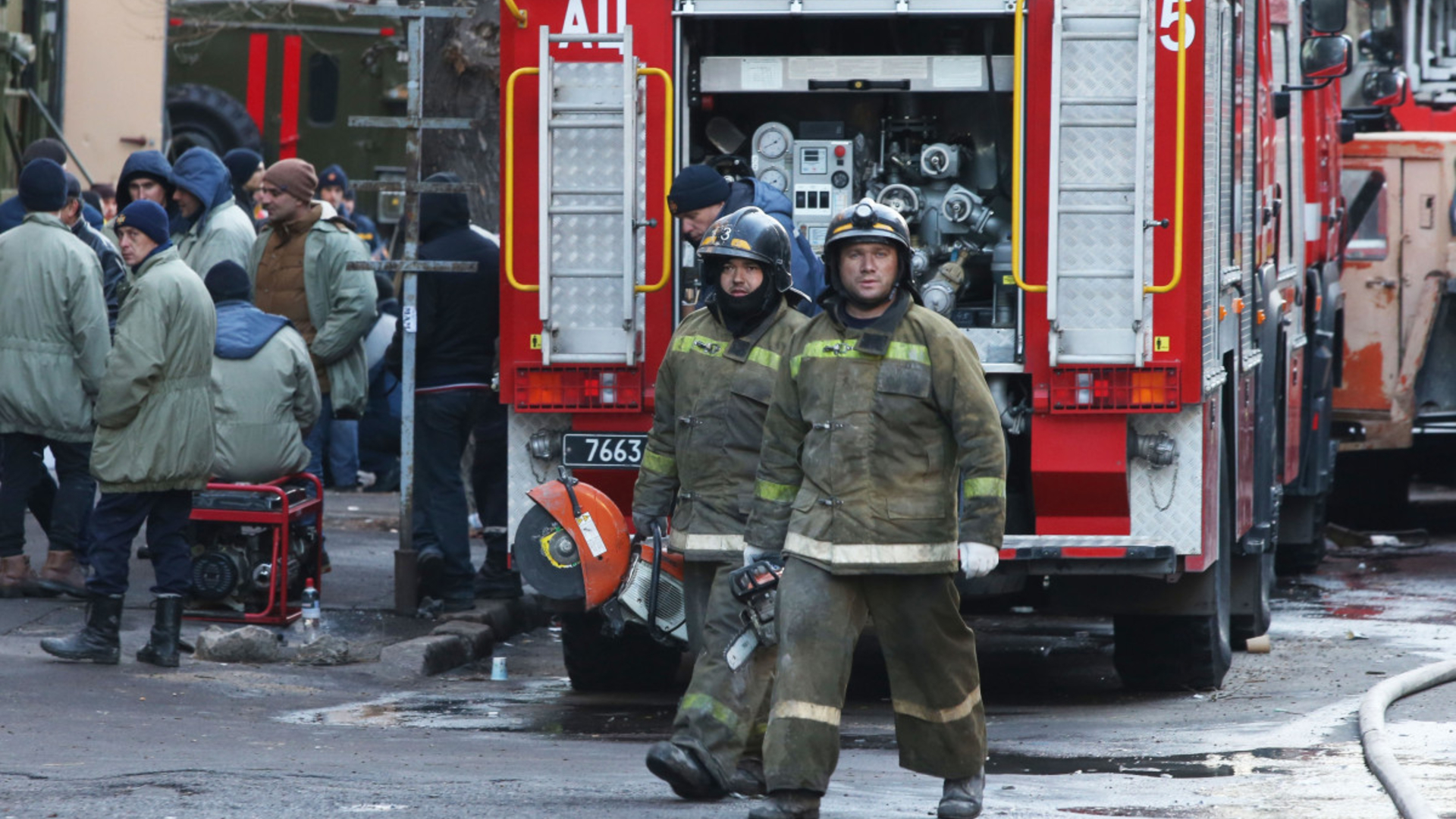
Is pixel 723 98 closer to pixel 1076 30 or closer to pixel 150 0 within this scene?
pixel 1076 30

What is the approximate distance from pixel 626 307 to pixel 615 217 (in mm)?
328

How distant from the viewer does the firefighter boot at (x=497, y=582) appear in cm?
1052

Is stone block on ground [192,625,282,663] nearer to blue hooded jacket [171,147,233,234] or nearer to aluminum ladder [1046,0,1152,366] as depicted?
blue hooded jacket [171,147,233,234]

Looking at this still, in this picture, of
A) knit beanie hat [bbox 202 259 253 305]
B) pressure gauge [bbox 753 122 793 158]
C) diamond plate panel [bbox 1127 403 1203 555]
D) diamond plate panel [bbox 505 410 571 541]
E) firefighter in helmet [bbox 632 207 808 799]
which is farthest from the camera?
knit beanie hat [bbox 202 259 253 305]

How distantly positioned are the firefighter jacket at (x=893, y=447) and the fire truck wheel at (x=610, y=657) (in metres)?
2.59

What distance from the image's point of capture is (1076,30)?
771 cm

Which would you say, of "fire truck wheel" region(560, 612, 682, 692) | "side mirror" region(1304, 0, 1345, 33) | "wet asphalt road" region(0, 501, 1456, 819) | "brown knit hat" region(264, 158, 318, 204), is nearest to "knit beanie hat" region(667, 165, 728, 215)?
"wet asphalt road" region(0, 501, 1456, 819)

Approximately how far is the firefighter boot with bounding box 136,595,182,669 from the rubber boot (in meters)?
0.13

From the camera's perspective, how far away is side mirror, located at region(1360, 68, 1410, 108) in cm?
1403

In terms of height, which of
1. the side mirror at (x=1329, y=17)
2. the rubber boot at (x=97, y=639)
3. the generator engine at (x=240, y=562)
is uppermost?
the side mirror at (x=1329, y=17)

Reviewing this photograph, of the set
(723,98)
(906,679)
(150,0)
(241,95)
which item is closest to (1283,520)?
(723,98)

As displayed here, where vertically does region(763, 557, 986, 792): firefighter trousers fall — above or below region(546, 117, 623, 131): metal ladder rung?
below

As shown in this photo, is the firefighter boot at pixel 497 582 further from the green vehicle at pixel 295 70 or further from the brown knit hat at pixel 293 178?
the green vehicle at pixel 295 70

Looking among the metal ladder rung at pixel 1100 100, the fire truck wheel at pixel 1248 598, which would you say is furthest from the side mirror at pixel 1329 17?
the metal ladder rung at pixel 1100 100
